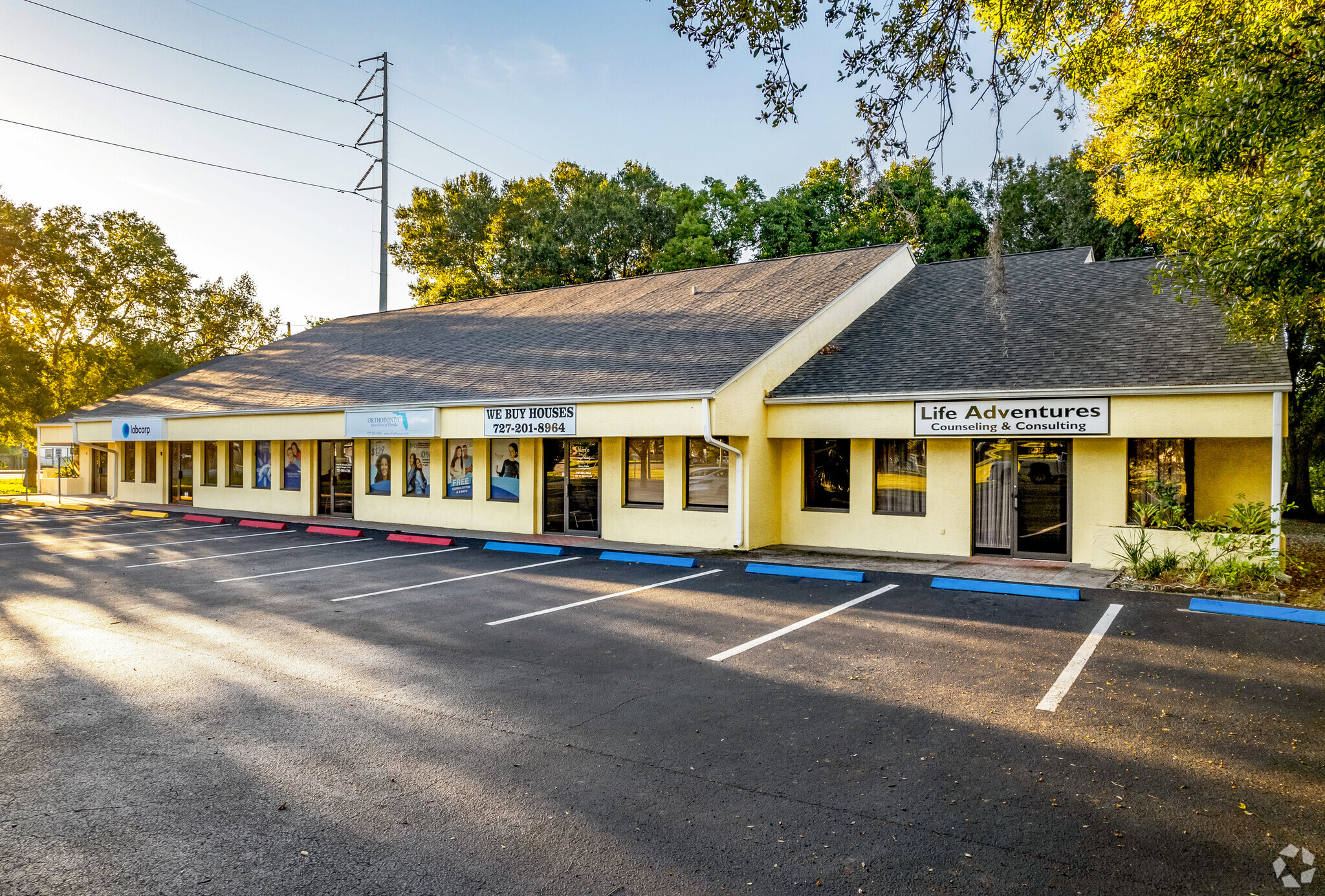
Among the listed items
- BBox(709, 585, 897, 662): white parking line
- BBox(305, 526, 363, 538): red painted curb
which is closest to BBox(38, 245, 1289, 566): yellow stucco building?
BBox(305, 526, 363, 538): red painted curb

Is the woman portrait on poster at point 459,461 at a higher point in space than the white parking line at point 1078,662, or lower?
higher

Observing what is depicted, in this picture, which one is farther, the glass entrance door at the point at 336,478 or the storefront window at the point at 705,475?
the glass entrance door at the point at 336,478

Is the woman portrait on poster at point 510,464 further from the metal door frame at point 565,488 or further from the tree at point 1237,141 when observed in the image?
the tree at point 1237,141

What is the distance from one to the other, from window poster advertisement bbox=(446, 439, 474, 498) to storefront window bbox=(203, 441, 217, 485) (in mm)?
10296

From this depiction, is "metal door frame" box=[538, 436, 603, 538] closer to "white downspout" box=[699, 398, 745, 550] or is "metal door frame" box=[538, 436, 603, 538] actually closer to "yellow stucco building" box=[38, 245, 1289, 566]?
"yellow stucco building" box=[38, 245, 1289, 566]

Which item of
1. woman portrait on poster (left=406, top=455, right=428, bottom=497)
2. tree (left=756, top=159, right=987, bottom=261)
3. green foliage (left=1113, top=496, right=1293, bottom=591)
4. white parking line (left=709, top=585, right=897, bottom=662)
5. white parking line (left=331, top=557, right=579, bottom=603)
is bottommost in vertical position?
white parking line (left=331, top=557, right=579, bottom=603)

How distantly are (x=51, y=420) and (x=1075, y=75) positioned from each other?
111 feet

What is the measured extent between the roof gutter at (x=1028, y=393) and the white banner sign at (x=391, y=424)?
7.55 m

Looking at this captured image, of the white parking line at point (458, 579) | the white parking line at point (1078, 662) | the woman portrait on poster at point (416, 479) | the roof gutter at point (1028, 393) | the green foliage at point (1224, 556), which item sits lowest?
the white parking line at point (458, 579)

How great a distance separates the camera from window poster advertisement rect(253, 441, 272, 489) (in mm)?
21172

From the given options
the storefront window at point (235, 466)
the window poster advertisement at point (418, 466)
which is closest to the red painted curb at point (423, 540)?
the window poster advertisement at point (418, 466)

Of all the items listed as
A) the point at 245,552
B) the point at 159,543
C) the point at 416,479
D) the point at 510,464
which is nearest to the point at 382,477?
the point at 416,479

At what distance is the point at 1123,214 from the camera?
57.3 ft

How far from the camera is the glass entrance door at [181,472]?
24.2 meters
